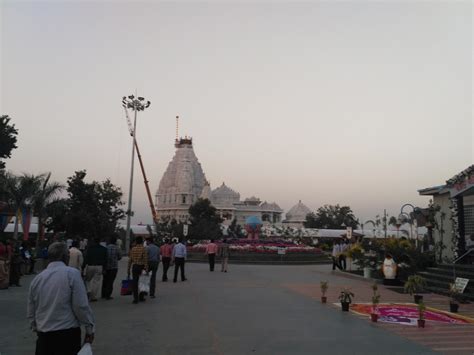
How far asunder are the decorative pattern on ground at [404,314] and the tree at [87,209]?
70.8 feet

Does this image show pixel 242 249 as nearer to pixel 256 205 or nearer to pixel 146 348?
pixel 146 348

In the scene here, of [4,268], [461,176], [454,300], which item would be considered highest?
[461,176]

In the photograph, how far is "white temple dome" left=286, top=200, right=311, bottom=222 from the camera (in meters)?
132

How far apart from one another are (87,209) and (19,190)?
7.46 m

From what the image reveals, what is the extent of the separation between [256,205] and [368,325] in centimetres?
12111

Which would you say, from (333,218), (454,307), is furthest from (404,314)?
(333,218)

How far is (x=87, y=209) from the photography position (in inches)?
1251

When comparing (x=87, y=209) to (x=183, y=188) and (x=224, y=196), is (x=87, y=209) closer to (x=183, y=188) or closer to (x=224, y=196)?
(x=183, y=188)

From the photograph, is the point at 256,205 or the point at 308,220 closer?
the point at 308,220

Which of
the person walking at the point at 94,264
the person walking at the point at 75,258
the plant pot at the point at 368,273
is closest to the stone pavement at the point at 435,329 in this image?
the plant pot at the point at 368,273

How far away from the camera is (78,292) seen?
4074mm

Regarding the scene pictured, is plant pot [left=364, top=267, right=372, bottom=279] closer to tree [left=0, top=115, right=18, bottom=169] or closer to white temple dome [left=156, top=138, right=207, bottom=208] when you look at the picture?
tree [left=0, top=115, right=18, bottom=169]

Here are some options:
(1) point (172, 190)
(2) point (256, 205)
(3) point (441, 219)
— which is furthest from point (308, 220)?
(3) point (441, 219)

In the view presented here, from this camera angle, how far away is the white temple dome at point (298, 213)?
132 metres
